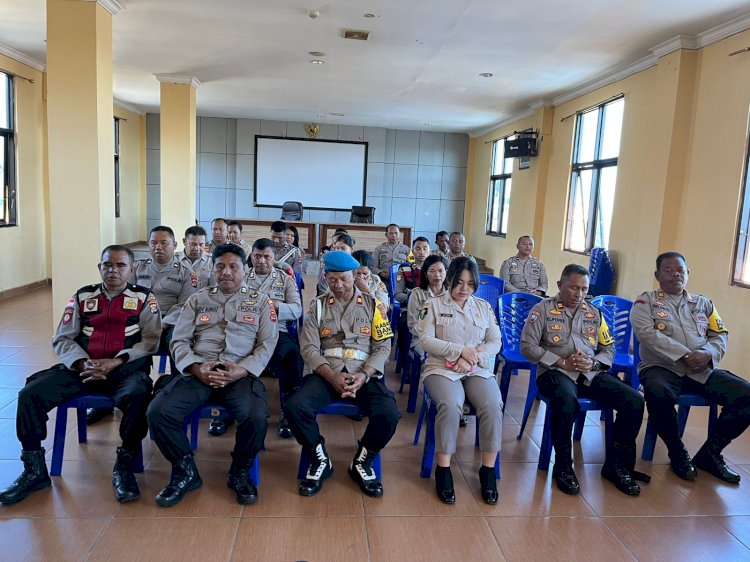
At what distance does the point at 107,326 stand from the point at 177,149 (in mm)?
5996

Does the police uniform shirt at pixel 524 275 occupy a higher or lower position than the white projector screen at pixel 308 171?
lower

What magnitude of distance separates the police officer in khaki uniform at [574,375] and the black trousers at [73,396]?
210cm

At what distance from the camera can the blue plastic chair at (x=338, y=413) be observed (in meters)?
2.69

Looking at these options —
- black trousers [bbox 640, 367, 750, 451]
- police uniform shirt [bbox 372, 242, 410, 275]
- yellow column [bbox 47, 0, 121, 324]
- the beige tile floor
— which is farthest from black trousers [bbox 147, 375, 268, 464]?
police uniform shirt [bbox 372, 242, 410, 275]

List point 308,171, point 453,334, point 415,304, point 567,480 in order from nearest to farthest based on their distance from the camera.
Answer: point 567,480
point 453,334
point 415,304
point 308,171

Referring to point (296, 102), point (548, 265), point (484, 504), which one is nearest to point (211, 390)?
point (484, 504)

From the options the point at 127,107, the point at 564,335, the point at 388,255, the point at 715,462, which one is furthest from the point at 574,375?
the point at 127,107

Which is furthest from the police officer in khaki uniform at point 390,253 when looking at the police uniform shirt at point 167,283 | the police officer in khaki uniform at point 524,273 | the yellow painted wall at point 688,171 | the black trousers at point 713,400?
the black trousers at point 713,400

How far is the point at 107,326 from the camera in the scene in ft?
9.22

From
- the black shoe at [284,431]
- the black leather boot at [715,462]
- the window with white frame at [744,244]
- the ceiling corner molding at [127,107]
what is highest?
the ceiling corner molding at [127,107]

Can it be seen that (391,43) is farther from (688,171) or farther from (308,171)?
(308,171)

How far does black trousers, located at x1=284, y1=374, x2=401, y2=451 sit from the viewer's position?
2621 mm

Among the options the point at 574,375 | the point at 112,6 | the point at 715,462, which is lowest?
the point at 715,462

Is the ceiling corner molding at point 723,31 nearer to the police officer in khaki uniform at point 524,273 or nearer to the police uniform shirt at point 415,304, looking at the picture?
the police officer in khaki uniform at point 524,273
